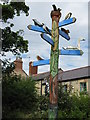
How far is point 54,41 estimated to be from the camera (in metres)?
8.95

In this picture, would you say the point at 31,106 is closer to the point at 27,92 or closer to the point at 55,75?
the point at 27,92

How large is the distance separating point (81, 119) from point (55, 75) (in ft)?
12.5

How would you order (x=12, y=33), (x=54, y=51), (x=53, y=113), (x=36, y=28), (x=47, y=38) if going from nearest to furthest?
(x=53, y=113), (x=47, y=38), (x=54, y=51), (x=36, y=28), (x=12, y=33)

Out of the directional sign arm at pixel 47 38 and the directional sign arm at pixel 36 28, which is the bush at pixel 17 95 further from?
the directional sign arm at pixel 47 38

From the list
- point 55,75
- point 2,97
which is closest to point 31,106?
point 2,97

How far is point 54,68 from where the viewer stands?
8.78 m

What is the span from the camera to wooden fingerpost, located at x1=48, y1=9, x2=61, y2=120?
27.7 feet

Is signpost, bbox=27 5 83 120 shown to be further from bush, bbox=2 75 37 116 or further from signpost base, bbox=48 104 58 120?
bush, bbox=2 75 37 116

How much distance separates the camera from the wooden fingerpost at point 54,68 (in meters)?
8.43

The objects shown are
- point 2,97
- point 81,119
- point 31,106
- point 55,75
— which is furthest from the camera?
point 31,106

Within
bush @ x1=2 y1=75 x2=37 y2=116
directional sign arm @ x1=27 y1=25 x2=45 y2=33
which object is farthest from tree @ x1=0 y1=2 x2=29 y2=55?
directional sign arm @ x1=27 y1=25 x2=45 y2=33

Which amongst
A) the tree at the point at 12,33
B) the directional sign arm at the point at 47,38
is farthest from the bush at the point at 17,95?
the directional sign arm at the point at 47,38

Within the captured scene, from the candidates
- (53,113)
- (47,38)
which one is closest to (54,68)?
(47,38)

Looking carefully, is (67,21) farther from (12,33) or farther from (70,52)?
(12,33)
